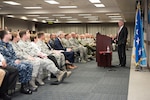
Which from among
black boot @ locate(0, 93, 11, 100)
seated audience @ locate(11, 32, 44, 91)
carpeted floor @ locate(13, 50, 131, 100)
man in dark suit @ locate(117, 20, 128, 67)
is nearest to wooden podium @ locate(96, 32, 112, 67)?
man in dark suit @ locate(117, 20, 128, 67)

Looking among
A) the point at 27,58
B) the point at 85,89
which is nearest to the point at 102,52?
the point at 85,89

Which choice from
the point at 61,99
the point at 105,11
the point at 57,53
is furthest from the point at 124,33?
the point at 105,11

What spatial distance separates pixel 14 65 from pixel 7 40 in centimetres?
47

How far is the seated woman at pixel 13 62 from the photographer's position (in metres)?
4.39

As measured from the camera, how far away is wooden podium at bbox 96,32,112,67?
826 cm

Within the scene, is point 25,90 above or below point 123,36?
below

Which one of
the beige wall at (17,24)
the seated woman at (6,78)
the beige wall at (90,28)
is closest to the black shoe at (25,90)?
the seated woman at (6,78)

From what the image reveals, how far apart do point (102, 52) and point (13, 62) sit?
172 inches

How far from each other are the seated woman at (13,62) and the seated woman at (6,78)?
0.23 m

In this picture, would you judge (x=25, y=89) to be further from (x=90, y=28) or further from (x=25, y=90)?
(x=90, y=28)

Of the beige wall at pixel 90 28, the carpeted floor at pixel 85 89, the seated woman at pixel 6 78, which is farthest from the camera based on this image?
the beige wall at pixel 90 28

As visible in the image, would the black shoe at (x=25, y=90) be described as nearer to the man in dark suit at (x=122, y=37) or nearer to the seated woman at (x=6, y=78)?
the seated woman at (x=6, y=78)

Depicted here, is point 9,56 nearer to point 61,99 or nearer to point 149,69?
point 61,99

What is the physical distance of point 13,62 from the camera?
14.7 ft
